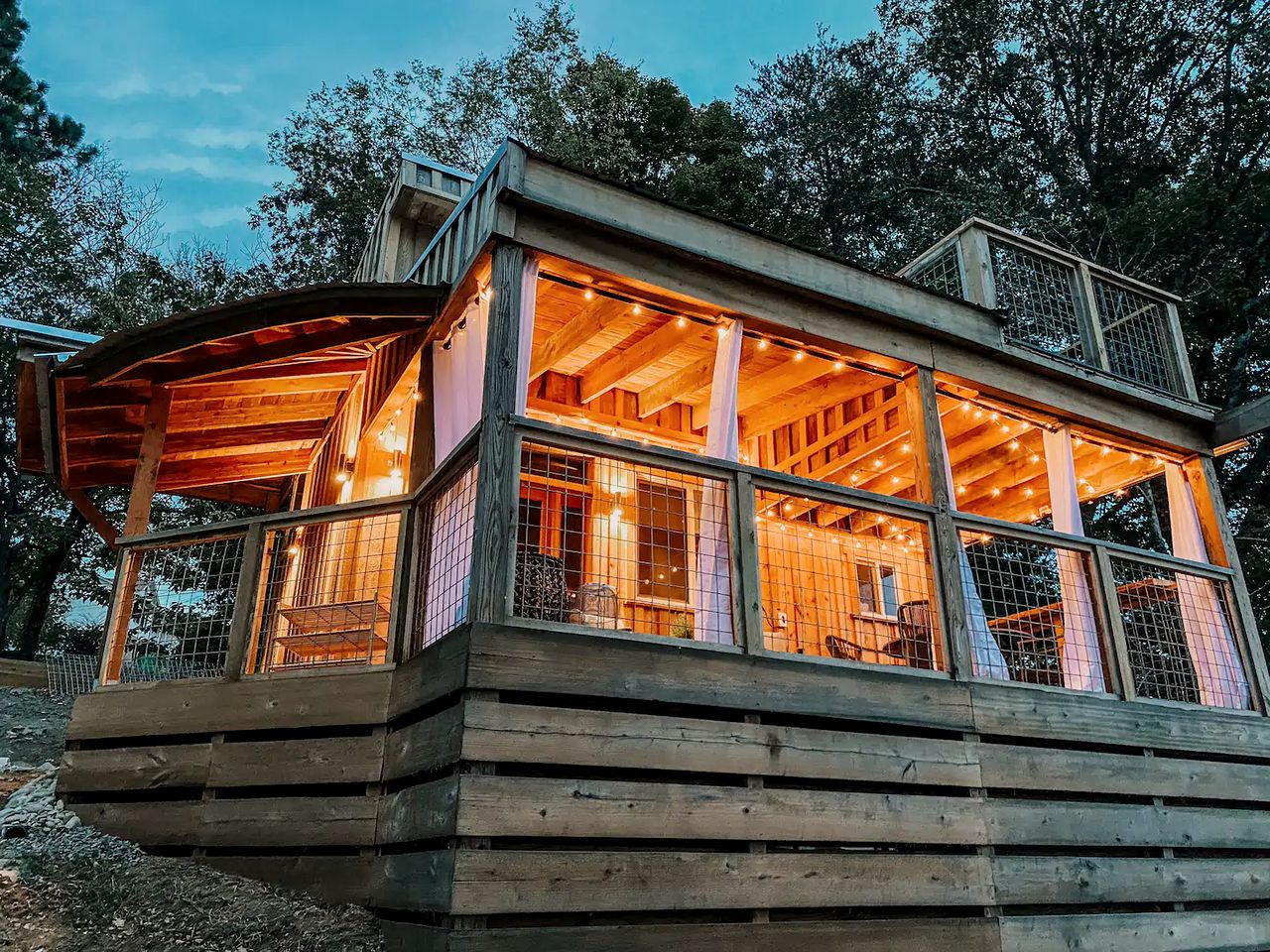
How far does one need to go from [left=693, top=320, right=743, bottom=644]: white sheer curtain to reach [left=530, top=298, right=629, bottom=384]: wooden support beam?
85cm

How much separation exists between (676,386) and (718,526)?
2.99 metres

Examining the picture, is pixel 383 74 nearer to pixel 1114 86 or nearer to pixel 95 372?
pixel 1114 86

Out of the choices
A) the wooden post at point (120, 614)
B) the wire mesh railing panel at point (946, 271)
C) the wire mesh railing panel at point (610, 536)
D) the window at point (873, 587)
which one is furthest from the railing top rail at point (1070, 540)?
the wooden post at point (120, 614)

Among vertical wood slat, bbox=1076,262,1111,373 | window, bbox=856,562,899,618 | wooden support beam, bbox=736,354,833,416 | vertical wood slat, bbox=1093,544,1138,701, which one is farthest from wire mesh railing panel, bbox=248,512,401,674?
vertical wood slat, bbox=1076,262,1111,373

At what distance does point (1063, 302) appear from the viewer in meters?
8.14

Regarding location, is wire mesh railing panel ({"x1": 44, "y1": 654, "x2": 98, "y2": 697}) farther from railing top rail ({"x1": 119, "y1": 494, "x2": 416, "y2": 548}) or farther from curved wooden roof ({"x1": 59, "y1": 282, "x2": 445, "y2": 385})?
curved wooden roof ({"x1": 59, "y1": 282, "x2": 445, "y2": 385})

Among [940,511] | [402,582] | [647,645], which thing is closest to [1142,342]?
[940,511]

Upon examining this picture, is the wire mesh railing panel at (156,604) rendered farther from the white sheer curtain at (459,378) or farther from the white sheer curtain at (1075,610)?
the white sheer curtain at (1075,610)

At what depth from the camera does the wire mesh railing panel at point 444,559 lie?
16.4 feet

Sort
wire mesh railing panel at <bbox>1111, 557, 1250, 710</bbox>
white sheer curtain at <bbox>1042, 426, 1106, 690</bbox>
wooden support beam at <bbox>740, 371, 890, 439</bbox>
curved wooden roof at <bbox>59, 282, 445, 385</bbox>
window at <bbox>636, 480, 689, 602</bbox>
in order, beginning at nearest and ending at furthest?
curved wooden roof at <bbox>59, 282, 445, 385</bbox> → white sheer curtain at <bbox>1042, 426, 1106, 690</bbox> → wire mesh railing panel at <bbox>1111, 557, 1250, 710</bbox> → window at <bbox>636, 480, 689, 602</bbox> → wooden support beam at <bbox>740, 371, 890, 439</bbox>

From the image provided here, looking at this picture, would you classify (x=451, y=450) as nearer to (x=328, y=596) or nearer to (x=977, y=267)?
(x=328, y=596)

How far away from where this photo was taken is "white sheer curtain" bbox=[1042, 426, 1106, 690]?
6.50m

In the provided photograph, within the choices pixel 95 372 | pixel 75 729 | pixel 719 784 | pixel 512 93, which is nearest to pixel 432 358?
pixel 95 372

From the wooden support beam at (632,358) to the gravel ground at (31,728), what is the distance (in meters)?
4.90
